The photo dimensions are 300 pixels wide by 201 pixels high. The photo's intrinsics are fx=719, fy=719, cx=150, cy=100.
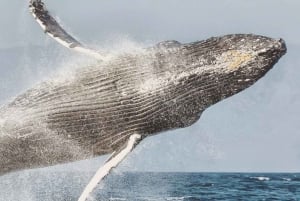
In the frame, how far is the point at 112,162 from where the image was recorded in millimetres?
11719

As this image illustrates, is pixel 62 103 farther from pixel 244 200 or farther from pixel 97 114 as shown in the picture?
pixel 244 200

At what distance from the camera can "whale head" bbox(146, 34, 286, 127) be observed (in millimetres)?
11102

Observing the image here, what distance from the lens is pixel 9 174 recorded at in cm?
1316

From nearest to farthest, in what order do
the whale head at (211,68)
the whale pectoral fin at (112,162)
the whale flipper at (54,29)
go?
the whale head at (211,68)
the whale pectoral fin at (112,162)
the whale flipper at (54,29)

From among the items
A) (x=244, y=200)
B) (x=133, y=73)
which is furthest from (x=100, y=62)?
(x=244, y=200)

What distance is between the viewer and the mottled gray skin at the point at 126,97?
11.3 m

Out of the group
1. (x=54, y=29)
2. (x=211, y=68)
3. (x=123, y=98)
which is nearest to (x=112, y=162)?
(x=123, y=98)

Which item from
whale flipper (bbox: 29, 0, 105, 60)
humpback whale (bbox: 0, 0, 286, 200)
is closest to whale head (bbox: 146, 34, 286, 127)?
humpback whale (bbox: 0, 0, 286, 200)

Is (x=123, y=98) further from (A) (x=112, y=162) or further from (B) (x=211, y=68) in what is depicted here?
(B) (x=211, y=68)

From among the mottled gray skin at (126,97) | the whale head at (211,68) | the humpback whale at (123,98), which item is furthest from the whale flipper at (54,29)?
the whale head at (211,68)

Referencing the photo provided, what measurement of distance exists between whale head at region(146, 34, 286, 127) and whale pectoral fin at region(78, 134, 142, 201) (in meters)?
0.68

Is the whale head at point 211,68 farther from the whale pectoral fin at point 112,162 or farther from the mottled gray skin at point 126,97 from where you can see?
the whale pectoral fin at point 112,162

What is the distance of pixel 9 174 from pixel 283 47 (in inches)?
217

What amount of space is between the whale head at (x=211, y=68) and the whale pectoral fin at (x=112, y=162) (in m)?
0.68
